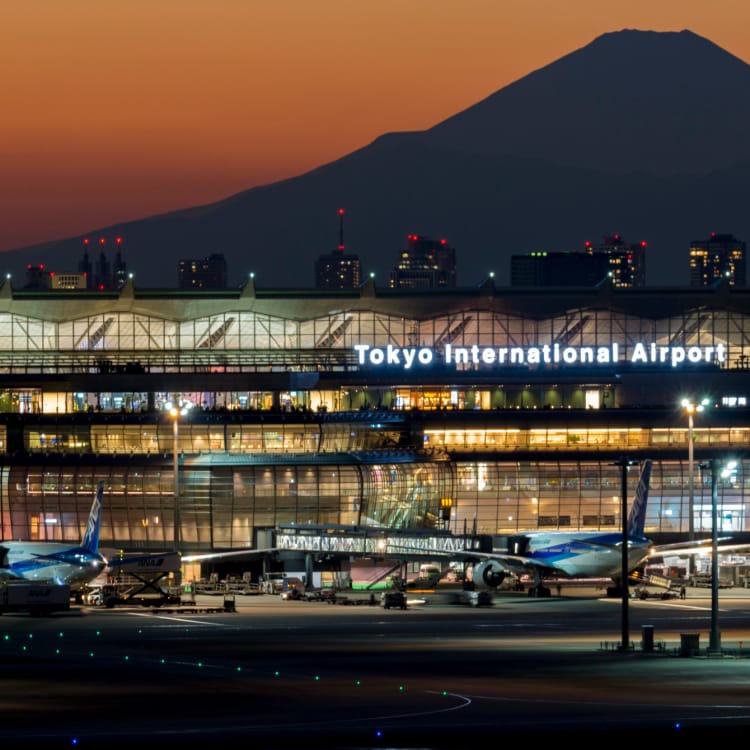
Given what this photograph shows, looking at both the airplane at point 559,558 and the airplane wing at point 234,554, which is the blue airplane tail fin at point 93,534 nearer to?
the airplane wing at point 234,554

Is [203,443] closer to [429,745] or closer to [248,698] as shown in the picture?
[248,698]

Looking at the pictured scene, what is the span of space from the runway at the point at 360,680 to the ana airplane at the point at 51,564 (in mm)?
16201

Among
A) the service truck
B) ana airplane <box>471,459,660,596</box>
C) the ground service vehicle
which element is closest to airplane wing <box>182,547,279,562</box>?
ana airplane <box>471,459,660,596</box>

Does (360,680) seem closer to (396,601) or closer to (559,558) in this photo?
(396,601)

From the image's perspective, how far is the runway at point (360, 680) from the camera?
6288 centimetres

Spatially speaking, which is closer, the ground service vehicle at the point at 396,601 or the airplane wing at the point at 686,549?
the ground service vehicle at the point at 396,601

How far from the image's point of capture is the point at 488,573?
15550 centimetres

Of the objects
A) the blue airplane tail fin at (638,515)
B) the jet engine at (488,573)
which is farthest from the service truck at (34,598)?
the blue airplane tail fin at (638,515)

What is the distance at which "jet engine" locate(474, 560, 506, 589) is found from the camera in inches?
6117

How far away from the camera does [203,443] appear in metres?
190

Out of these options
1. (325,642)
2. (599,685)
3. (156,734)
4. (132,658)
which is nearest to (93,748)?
(156,734)

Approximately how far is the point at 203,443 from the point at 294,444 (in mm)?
9015

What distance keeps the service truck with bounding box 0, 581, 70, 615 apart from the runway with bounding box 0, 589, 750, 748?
1.40m

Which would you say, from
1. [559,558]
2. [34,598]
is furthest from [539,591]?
[34,598]
